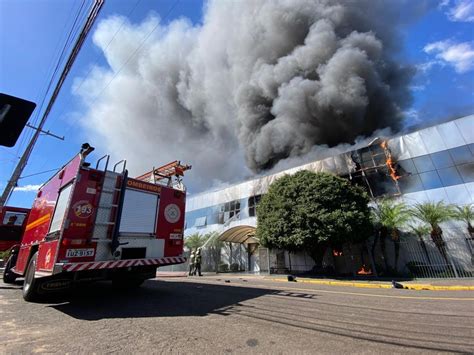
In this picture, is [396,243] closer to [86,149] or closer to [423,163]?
[423,163]

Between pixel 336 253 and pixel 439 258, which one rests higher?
pixel 336 253

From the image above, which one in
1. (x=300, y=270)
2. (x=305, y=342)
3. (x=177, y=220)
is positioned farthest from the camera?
(x=300, y=270)

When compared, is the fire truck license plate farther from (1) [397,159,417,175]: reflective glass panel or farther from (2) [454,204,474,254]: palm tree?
(1) [397,159,417,175]: reflective glass panel

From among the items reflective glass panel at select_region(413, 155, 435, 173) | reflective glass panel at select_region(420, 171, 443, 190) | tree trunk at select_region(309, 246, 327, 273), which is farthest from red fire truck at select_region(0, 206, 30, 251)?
reflective glass panel at select_region(413, 155, 435, 173)

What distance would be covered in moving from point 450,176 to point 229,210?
15634mm

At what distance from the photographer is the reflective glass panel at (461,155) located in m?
12.3

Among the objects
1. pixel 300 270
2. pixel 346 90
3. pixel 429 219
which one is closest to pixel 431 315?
pixel 429 219

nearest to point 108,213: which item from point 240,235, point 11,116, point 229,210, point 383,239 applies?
point 11,116

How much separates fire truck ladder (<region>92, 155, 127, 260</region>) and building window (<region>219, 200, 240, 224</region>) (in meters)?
16.3

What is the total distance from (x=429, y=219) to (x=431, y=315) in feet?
30.5

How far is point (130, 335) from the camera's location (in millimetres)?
3234

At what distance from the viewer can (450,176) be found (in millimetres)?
12625

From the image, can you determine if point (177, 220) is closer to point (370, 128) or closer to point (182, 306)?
point (182, 306)

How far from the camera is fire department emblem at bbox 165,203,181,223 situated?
6.63 metres
